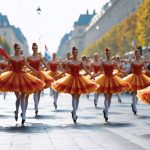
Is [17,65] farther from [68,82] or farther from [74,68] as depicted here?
[74,68]

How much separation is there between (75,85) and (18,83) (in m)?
1.67

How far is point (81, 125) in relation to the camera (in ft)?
50.9

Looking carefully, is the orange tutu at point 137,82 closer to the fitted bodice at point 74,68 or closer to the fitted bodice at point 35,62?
the fitted bodice at point 35,62

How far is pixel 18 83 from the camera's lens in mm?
15594

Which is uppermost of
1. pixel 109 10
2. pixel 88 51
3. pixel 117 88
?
pixel 109 10

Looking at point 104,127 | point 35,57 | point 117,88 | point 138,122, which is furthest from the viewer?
point 35,57

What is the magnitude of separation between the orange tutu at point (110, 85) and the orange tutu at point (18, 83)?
2.08 metres

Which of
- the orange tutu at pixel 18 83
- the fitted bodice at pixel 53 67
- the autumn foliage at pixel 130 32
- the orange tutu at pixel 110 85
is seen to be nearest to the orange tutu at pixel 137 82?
the orange tutu at pixel 110 85

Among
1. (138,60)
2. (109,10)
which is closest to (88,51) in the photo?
(109,10)

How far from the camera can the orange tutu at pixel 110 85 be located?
56.0ft

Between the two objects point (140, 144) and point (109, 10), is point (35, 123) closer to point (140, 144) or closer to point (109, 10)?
point (140, 144)

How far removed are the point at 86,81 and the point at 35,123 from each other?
182cm

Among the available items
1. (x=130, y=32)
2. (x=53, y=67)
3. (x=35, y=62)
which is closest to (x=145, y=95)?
(x=35, y=62)

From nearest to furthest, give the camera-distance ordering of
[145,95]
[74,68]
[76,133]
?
[76,133]
[145,95]
[74,68]
